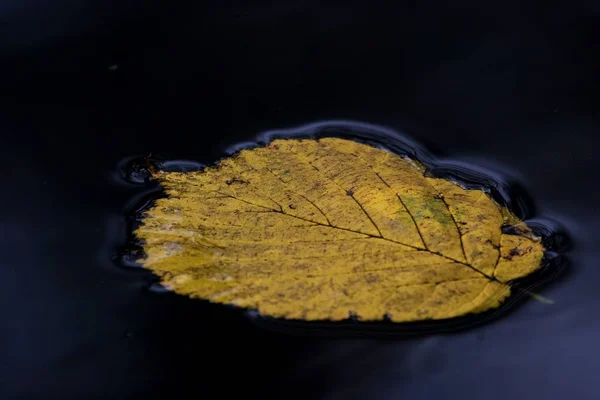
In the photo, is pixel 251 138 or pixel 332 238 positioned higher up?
pixel 251 138

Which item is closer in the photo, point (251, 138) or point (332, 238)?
point (332, 238)

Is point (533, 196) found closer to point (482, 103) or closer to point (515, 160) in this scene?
point (515, 160)

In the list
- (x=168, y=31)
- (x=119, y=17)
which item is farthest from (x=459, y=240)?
(x=119, y=17)
